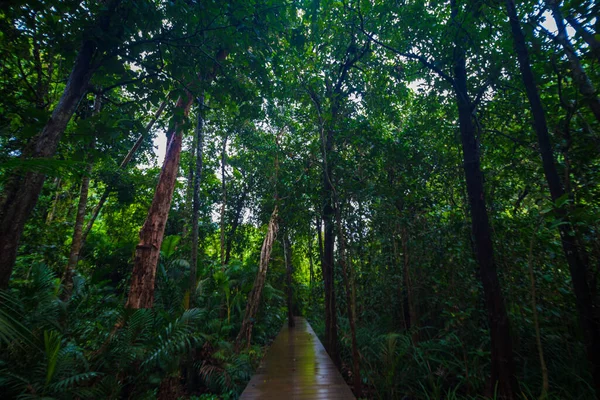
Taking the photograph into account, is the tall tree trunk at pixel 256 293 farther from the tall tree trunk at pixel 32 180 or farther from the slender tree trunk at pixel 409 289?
the tall tree trunk at pixel 32 180

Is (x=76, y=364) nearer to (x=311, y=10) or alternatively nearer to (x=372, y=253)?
(x=372, y=253)

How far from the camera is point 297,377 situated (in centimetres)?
459

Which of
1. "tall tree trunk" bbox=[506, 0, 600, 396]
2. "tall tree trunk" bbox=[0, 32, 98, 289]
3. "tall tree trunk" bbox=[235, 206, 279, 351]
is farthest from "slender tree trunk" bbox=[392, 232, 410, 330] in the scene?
"tall tree trunk" bbox=[0, 32, 98, 289]

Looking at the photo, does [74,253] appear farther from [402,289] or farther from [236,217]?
[236,217]

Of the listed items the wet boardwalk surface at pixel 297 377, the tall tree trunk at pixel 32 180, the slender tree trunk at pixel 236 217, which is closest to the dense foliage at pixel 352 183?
the tall tree trunk at pixel 32 180

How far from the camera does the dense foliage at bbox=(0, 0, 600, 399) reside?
235cm

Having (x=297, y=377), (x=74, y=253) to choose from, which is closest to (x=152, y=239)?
(x=74, y=253)

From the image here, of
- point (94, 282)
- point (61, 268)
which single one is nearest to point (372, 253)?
point (94, 282)

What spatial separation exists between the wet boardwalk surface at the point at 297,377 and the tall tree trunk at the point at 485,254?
199cm

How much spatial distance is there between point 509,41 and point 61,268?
34.9 feet

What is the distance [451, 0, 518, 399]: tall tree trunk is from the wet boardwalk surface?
199 cm

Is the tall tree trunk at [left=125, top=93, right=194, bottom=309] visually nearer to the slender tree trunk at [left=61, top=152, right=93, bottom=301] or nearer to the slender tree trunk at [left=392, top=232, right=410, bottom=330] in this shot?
the slender tree trunk at [left=61, top=152, right=93, bottom=301]

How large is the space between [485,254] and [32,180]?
15.4ft

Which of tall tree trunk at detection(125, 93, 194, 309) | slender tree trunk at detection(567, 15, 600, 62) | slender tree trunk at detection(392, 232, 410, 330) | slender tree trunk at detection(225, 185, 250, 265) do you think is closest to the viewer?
slender tree trunk at detection(567, 15, 600, 62)
